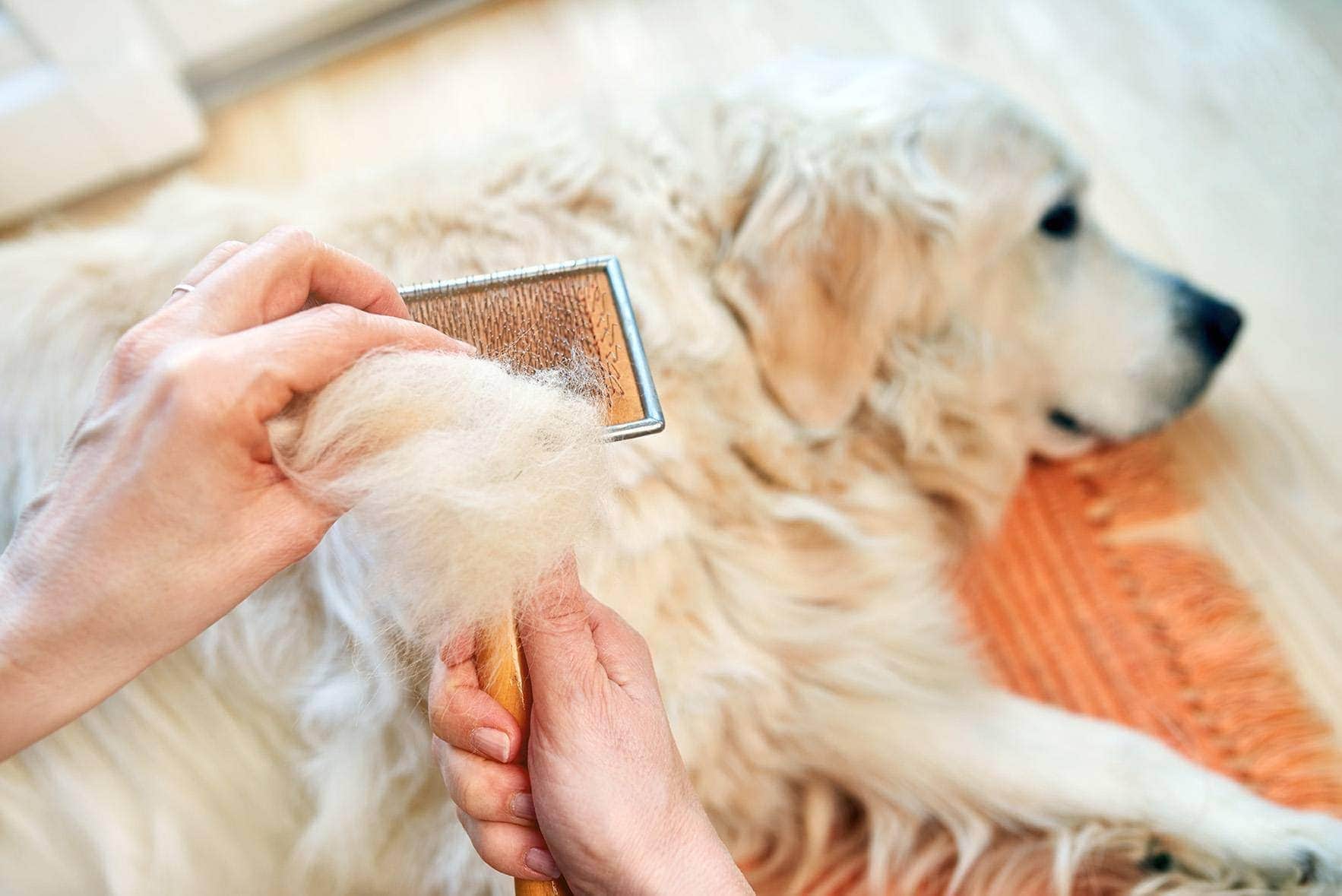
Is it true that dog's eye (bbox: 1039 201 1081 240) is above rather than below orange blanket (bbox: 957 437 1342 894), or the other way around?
above

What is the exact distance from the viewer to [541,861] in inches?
22.3

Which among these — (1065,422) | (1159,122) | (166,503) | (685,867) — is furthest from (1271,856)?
(1159,122)

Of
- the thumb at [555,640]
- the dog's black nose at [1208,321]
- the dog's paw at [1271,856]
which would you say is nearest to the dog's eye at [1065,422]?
the dog's black nose at [1208,321]

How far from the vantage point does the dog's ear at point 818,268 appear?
926 mm

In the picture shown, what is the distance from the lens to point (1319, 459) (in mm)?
1245

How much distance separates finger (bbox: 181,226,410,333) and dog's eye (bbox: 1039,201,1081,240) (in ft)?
2.52

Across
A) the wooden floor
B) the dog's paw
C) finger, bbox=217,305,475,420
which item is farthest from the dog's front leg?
finger, bbox=217,305,475,420

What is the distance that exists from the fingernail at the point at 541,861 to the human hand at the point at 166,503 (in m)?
0.24

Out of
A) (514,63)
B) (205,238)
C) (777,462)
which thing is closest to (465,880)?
(777,462)

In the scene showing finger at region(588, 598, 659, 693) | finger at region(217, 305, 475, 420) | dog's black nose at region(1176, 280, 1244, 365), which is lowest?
dog's black nose at region(1176, 280, 1244, 365)

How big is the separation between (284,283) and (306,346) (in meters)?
0.07

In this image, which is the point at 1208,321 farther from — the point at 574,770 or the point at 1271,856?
the point at 574,770

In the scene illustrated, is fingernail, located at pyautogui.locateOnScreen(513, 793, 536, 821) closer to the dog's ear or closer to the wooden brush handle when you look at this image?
the wooden brush handle

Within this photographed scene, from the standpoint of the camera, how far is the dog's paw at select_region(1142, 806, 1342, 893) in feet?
2.82
